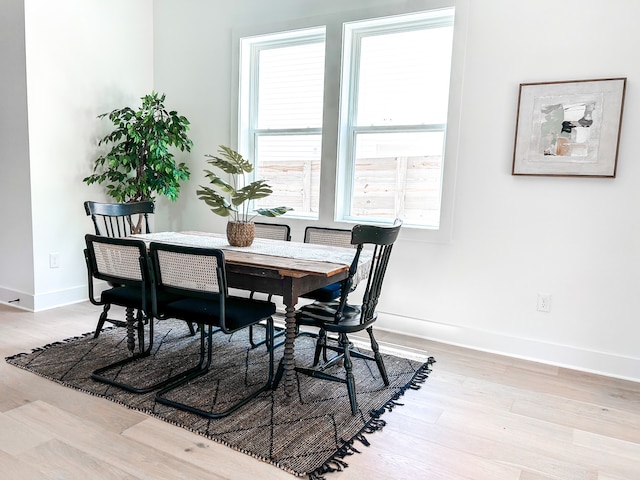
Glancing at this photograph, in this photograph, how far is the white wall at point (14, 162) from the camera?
3455 mm

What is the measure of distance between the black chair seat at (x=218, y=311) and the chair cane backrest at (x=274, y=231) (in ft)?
2.56

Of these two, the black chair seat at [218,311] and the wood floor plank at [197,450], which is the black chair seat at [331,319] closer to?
the black chair seat at [218,311]

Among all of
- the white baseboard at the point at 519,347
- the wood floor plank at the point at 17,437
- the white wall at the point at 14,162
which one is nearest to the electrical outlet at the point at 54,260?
the white wall at the point at 14,162

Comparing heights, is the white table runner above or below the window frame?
below

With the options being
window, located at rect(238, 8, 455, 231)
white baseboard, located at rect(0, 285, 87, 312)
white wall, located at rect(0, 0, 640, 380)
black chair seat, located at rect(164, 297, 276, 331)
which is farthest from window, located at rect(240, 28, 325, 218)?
white baseboard, located at rect(0, 285, 87, 312)

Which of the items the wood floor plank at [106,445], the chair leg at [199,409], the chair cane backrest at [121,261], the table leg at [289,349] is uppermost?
the chair cane backrest at [121,261]

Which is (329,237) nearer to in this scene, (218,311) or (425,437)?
(218,311)

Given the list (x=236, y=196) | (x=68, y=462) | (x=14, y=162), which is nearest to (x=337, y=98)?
(x=236, y=196)

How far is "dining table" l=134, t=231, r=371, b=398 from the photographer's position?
2.11m

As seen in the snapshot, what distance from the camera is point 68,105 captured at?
12.2ft

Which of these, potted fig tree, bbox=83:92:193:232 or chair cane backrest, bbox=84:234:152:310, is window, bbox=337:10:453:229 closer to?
potted fig tree, bbox=83:92:193:232

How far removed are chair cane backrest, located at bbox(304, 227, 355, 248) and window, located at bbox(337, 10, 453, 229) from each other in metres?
0.60

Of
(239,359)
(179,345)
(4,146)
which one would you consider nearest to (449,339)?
(239,359)

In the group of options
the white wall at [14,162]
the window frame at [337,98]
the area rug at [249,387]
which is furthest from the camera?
the white wall at [14,162]
